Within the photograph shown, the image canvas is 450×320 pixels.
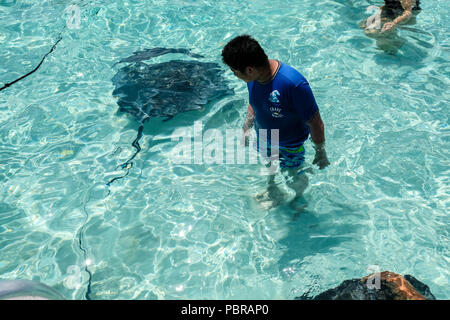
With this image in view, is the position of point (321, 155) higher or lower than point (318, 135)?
lower

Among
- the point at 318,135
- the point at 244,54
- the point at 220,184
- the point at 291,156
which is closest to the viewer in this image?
the point at 244,54

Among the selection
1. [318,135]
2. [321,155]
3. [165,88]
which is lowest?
[165,88]

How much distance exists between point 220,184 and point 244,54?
1.86 meters

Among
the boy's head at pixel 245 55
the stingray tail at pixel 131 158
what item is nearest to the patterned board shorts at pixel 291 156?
the boy's head at pixel 245 55

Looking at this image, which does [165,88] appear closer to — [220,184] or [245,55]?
[220,184]

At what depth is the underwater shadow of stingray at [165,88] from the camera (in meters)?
4.98

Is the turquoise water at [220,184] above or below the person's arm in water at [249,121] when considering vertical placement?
below

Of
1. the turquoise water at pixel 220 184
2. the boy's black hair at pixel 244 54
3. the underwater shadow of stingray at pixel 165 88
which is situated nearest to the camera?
the boy's black hair at pixel 244 54

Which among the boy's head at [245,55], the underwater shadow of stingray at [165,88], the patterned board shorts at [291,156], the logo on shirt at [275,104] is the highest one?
the boy's head at [245,55]

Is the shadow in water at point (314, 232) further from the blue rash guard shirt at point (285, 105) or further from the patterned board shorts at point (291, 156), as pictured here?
the blue rash guard shirt at point (285, 105)

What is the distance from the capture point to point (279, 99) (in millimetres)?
2953

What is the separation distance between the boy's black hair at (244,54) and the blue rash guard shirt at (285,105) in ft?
0.74

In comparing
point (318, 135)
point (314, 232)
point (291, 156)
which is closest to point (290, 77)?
point (318, 135)

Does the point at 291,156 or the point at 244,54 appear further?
the point at 291,156
